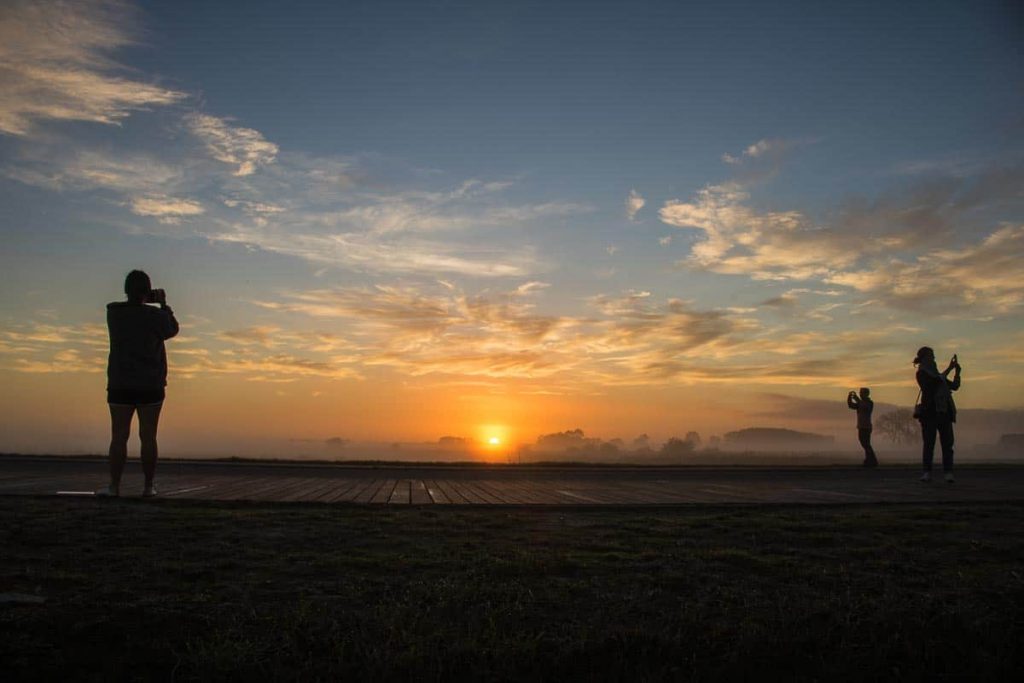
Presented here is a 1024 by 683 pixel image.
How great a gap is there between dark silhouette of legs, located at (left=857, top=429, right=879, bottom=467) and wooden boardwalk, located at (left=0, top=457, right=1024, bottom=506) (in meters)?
1.60

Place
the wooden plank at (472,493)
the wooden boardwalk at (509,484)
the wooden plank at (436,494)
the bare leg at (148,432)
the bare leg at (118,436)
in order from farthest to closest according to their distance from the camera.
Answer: the wooden boardwalk at (509,484) → the wooden plank at (472,493) → the wooden plank at (436,494) → the bare leg at (148,432) → the bare leg at (118,436)

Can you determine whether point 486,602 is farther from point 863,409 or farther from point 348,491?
point 863,409

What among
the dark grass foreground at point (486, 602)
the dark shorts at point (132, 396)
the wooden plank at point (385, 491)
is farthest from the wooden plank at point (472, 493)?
the dark shorts at point (132, 396)

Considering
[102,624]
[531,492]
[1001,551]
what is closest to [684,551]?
[1001,551]

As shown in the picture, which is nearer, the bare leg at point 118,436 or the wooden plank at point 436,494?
the bare leg at point 118,436

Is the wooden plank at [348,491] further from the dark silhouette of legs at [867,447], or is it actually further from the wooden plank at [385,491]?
the dark silhouette of legs at [867,447]

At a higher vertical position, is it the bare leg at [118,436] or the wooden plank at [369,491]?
the bare leg at [118,436]

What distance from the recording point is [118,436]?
350 inches

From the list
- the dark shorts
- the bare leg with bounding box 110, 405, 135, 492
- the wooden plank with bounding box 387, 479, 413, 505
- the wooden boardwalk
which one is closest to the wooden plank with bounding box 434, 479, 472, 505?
the wooden boardwalk

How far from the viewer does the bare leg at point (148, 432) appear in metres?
9.01

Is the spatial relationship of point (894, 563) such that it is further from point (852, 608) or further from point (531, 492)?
point (531, 492)

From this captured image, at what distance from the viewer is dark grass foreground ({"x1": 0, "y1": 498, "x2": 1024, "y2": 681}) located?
361 centimetres

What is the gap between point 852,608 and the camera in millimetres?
4535

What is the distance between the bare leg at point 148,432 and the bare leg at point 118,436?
0.48ft
